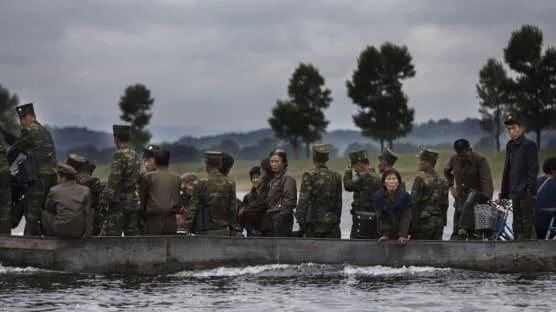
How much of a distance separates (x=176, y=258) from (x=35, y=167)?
2.79 metres

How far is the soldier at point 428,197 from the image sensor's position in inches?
752

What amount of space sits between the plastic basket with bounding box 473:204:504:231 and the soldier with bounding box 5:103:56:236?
6.85 metres

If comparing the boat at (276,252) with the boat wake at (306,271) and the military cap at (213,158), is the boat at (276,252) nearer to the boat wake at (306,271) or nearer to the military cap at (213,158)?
the boat wake at (306,271)

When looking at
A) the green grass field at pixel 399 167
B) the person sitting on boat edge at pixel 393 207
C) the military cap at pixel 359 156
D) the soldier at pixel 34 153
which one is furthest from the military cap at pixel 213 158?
the green grass field at pixel 399 167

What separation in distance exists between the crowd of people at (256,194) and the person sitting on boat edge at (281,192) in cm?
2

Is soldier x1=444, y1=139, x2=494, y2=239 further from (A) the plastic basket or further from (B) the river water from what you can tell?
(B) the river water

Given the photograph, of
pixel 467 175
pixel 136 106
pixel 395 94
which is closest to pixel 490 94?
pixel 395 94

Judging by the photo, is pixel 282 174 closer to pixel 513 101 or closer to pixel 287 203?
pixel 287 203

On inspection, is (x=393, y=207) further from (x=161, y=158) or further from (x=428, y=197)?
(x=161, y=158)

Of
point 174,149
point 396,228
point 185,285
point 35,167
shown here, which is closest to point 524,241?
point 396,228

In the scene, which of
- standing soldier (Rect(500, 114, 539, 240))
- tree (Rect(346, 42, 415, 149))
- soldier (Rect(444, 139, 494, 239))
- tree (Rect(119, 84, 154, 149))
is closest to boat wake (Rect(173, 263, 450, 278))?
standing soldier (Rect(500, 114, 539, 240))

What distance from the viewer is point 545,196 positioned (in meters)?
19.3

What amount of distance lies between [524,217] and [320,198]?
126 inches

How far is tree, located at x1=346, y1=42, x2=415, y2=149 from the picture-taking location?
88125 mm
